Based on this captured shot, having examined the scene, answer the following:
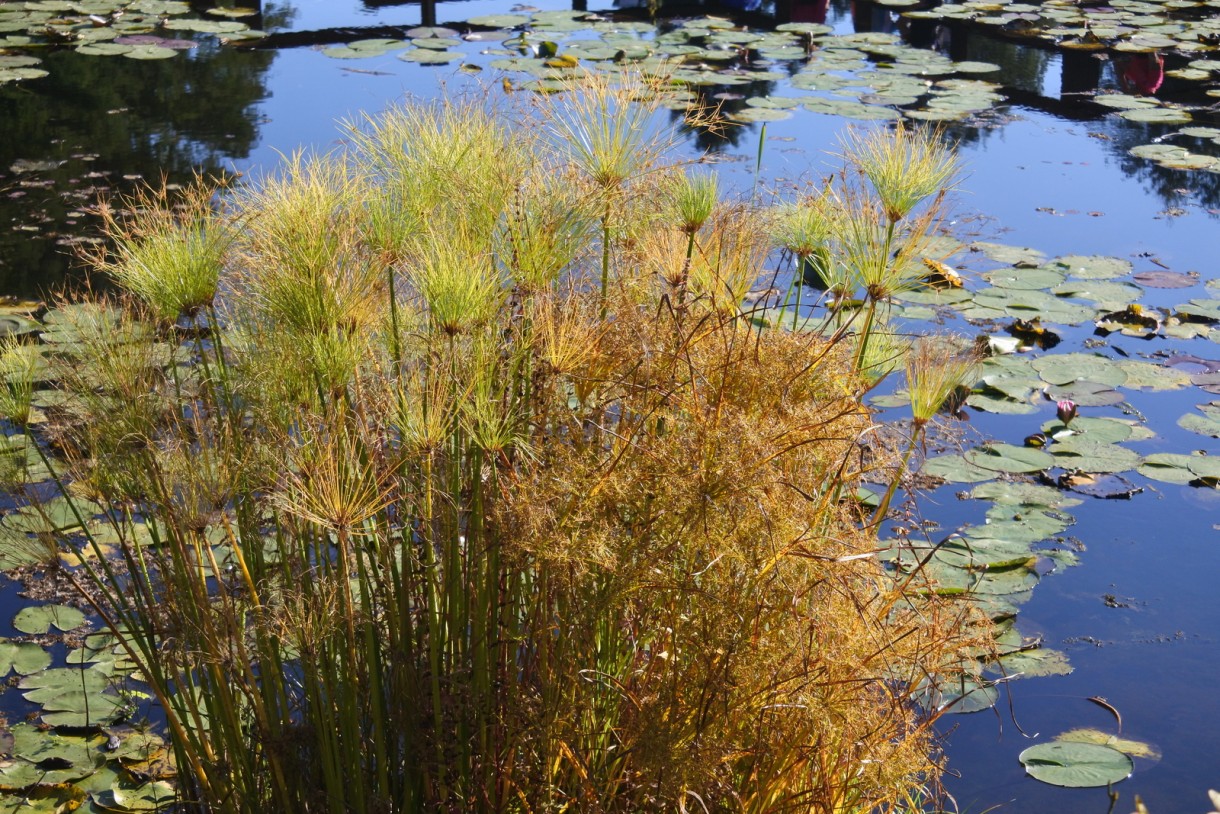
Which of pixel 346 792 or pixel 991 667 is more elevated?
pixel 346 792

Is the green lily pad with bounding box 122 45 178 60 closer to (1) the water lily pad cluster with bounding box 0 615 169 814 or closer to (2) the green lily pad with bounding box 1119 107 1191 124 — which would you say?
(1) the water lily pad cluster with bounding box 0 615 169 814

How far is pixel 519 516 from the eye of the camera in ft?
5.99

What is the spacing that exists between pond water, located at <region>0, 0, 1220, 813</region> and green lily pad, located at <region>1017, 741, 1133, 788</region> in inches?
1.8

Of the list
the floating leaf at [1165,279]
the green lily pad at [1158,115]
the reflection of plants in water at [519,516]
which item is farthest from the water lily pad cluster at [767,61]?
the reflection of plants in water at [519,516]

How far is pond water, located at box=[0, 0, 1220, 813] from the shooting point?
139 inches

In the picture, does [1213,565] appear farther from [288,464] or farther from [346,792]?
[288,464]

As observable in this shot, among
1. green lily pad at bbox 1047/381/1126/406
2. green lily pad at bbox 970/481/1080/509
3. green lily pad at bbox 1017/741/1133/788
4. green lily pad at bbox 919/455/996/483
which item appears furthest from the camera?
green lily pad at bbox 1047/381/1126/406

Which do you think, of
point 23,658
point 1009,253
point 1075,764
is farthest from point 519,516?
point 1009,253

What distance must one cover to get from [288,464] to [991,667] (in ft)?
8.16

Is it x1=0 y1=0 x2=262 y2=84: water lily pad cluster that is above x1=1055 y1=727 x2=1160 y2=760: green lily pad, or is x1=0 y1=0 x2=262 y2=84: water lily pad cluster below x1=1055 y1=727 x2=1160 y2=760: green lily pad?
above

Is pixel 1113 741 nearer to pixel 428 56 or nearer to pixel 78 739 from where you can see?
pixel 78 739

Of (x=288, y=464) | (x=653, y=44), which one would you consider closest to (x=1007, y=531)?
(x=288, y=464)

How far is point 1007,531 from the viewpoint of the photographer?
4.15 meters

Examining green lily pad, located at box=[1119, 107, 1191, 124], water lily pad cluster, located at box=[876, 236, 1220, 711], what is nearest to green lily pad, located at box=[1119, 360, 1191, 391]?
water lily pad cluster, located at box=[876, 236, 1220, 711]
